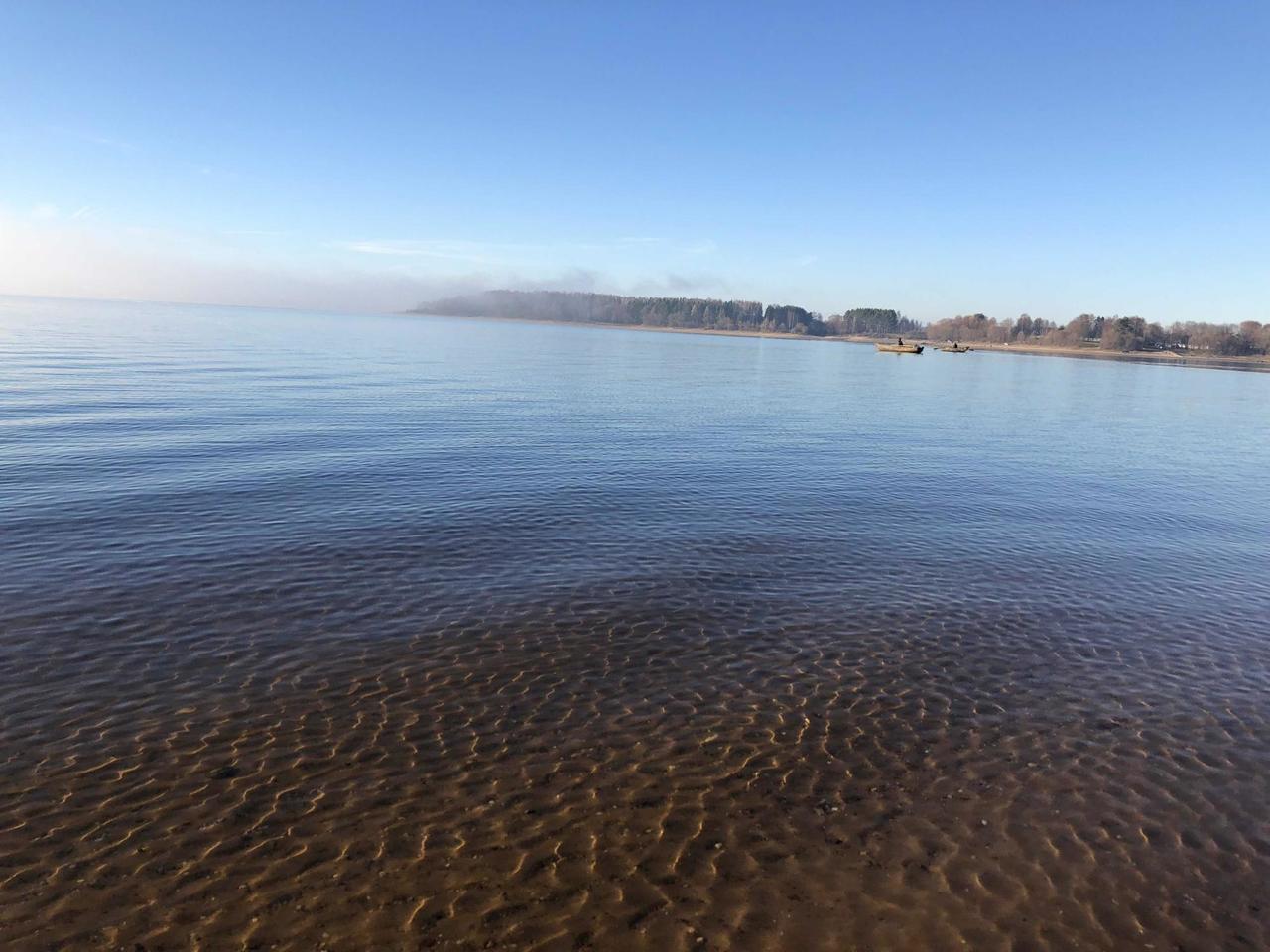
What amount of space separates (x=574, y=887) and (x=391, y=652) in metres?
A: 8.25

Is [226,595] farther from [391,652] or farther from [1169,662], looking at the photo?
[1169,662]

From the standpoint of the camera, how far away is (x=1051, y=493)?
35.5 m

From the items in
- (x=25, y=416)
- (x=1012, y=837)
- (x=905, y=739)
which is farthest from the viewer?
(x=25, y=416)

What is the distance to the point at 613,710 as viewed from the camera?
14.4 m

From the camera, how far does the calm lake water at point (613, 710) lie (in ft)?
31.6

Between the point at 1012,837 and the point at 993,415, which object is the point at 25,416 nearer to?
the point at 1012,837

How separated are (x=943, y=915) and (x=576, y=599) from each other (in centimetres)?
1193

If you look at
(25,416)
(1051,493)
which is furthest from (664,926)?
(25,416)

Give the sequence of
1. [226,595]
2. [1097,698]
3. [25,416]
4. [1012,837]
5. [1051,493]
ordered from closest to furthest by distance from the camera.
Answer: [1012,837] → [1097,698] → [226,595] → [1051,493] → [25,416]

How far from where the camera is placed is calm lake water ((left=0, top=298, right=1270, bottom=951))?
9625 millimetres

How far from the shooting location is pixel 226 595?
19.0m

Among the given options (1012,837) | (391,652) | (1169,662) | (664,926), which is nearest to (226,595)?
(391,652)

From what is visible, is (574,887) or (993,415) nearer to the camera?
(574,887)

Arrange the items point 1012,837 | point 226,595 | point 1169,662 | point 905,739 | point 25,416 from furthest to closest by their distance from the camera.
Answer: point 25,416 < point 226,595 < point 1169,662 < point 905,739 < point 1012,837
